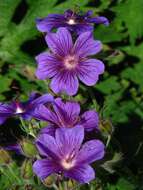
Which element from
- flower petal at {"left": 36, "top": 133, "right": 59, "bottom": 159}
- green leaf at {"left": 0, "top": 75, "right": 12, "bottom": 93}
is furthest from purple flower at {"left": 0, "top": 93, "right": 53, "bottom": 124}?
green leaf at {"left": 0, "top": 75, "right": 12, "bottom": 93}

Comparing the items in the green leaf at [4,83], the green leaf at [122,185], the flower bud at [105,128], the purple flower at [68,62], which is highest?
the purple flower at [68,62]

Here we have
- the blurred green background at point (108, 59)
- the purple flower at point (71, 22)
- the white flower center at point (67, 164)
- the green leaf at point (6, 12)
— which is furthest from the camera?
the green leaf at point (6, 12)

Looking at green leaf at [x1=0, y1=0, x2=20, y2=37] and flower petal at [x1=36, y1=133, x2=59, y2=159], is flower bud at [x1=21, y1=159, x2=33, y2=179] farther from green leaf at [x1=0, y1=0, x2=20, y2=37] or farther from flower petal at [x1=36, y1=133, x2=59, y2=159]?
green leaf at [x1=0, y1=0, x2=20, y2=37]

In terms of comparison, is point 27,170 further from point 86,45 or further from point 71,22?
point 71,22

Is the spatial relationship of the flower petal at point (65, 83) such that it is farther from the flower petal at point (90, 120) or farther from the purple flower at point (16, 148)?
the purple flower at point (16, 148)

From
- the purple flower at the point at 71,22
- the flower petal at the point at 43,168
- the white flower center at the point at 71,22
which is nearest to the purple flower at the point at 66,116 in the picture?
the flower petal at the point at 43,168

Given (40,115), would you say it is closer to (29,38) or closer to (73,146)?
(73,146)

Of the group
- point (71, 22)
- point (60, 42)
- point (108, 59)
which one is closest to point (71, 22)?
point (71, 22)

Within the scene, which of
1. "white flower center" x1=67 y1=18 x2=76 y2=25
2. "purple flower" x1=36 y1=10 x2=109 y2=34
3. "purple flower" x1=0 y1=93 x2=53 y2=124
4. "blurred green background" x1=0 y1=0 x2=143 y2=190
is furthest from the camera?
"blurred green background" x1=0 y1=0 x2=143 y2=190
